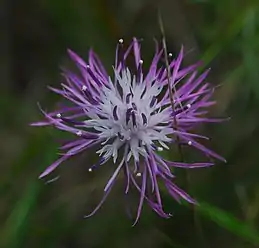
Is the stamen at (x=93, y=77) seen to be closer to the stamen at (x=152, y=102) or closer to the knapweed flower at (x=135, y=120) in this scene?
the knapweed flower at (x=135, y=120)

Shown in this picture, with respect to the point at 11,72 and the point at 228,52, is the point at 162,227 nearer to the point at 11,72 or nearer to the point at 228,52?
the point at 228,52

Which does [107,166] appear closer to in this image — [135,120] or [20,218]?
[20,218]

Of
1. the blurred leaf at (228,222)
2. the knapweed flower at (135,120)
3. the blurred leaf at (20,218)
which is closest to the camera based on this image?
the knapweed flower at (135,120)

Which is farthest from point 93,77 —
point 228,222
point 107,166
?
point 107,166

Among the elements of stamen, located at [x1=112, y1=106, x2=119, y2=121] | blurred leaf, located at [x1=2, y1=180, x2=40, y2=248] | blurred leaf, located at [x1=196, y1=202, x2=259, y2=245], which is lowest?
blurred leaf, located at [x1=196, y1=202, x2=259, y2=245]

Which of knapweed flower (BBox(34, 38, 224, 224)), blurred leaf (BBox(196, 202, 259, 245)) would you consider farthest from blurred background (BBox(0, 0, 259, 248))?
knapweed flower (BBox(34, 38, 224, 224))

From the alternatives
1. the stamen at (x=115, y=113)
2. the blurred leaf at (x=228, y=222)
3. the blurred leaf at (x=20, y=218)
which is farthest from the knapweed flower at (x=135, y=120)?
the blurred leaf at (x=20, y=218)

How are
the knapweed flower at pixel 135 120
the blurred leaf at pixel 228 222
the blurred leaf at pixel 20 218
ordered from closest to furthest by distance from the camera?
the knapweed flower at pixel 135 120, the blurred leaf at pixel 228 222, the blurred leaf at pixel 20 218

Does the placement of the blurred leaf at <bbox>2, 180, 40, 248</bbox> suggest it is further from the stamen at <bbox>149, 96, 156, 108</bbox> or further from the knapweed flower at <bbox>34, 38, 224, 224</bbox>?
the stamen at <bbox>149, 96, 156, 108</bbox>
